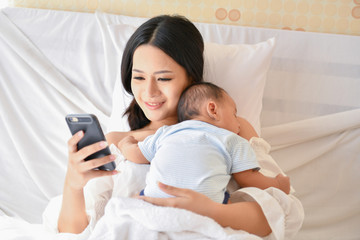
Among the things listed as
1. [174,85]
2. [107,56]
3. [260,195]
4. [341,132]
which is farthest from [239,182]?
[107,56]

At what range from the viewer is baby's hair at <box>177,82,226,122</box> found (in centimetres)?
142

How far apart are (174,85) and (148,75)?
0.32 feet

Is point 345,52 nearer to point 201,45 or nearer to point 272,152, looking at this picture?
point 272,152

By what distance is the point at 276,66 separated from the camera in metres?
1.99

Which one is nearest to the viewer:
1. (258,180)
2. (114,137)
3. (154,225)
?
(154,225)

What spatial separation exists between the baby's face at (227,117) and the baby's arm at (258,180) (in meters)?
0.16

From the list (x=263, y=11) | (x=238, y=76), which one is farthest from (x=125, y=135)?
(x=263, y=11)

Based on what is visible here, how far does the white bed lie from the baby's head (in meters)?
0.44

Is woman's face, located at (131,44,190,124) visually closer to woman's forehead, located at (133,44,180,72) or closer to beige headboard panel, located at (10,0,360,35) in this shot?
woman's forehead, located at (133,44,180,72)

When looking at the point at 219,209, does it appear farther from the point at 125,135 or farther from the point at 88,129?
the point at 125,135

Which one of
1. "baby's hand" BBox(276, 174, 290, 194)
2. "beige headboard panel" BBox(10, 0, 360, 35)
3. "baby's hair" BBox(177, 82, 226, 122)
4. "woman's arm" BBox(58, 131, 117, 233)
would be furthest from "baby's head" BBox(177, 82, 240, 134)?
"beige headboard panel" BBox(10, 0, 360, 35)

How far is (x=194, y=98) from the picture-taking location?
1.44 meters

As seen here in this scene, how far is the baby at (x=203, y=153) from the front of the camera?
4.06ft

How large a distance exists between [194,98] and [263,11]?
92 cm
